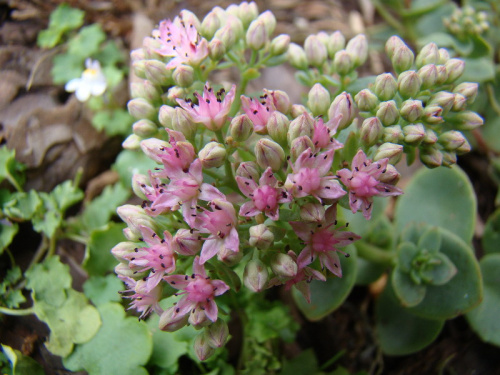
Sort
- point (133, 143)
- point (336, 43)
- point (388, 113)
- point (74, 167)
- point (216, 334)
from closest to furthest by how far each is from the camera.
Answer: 1. point (216, 334)
2. point (388, 113)
3. point (133, 143)
4. point (336, 43)
5. point (74, 167)

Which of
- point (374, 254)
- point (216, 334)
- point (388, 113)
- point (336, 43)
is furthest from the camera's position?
point (374, 254)

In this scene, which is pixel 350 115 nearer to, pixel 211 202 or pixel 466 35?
pixel 211 202

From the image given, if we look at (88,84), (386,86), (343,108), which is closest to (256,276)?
(343,108)

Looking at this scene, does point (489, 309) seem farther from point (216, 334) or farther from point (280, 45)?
point (280, 45)

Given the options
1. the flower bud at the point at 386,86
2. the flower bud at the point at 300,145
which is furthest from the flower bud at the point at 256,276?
the flower bud at the point at 386,86

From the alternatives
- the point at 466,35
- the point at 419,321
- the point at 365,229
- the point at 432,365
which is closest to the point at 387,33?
the point at 466,35
